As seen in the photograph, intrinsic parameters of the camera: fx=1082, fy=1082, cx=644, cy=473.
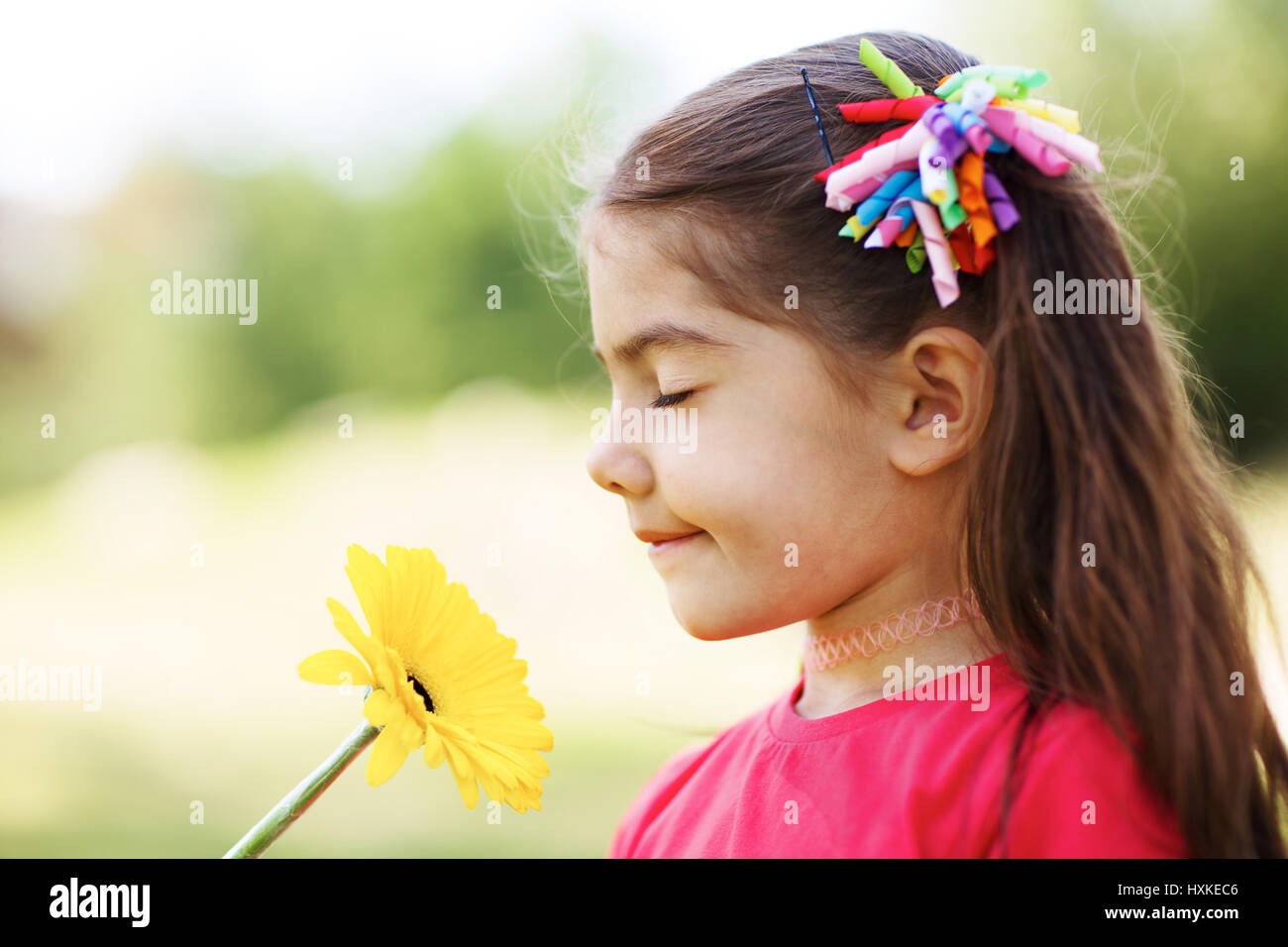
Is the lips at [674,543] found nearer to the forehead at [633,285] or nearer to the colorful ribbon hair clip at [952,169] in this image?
the forehead at [633,285]

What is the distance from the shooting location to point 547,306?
8047 millimetres

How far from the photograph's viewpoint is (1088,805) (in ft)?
3.01

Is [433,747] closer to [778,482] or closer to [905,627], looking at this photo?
[778,482]

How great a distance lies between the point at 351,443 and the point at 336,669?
6.78 metres

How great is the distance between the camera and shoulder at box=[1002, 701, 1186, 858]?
0.91 metres

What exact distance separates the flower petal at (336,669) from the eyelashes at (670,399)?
1.41 ft

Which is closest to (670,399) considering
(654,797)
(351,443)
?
(654,797)

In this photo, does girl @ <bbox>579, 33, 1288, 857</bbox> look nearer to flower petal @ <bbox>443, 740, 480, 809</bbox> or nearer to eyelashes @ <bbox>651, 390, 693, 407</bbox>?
eyelashes @ <bbox>651, 390, 693, 407</bbox>

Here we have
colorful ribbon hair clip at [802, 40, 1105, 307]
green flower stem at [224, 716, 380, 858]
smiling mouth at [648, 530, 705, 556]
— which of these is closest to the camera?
green flower stem at [224, 716, 380, 858]

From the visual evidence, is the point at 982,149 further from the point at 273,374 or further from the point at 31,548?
the point at 273,374

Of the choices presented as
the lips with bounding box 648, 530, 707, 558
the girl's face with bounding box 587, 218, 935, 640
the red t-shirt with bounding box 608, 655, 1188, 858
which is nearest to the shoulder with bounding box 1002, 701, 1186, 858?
the red t-shirt with bounding box 608, 655, 1188, 858

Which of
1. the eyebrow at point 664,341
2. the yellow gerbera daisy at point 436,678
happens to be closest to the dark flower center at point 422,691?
the yellow gerbera daisy at point 436,678

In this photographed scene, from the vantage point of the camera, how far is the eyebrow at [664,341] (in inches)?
43.2

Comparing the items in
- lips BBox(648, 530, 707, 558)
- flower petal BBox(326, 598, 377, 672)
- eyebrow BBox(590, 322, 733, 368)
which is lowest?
flower petal BBox(326, 598, 377, 672)
